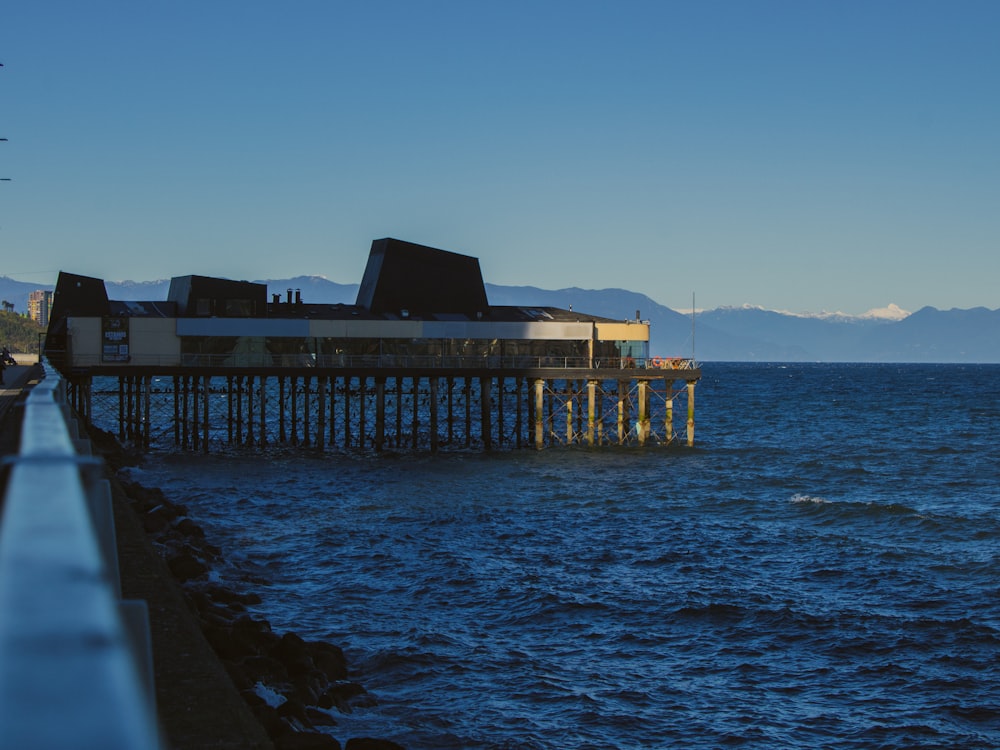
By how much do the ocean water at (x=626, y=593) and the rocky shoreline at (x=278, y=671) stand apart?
0.61 metres

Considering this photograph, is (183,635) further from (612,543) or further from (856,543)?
(856,543)

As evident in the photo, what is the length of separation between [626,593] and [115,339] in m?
36.3

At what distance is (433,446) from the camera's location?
2176 inches

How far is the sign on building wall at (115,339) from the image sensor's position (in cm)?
5353

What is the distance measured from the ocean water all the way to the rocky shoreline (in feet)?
2.01

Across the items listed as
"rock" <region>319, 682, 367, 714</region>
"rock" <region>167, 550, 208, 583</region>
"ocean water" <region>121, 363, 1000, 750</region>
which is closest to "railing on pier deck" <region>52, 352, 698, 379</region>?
"ocean water" <region>121, 363, 1000, 750</region>

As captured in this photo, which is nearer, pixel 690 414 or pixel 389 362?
pixel 389 362

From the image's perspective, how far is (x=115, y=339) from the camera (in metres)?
53.8

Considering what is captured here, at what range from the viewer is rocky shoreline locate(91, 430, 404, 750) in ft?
45.6

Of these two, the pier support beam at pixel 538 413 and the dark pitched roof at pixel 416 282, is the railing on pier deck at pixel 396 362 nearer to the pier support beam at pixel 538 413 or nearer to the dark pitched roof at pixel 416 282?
the pier support beam at pixel 538 413

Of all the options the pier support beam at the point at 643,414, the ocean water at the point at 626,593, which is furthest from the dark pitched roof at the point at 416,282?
the ocean water at the point at 626,593

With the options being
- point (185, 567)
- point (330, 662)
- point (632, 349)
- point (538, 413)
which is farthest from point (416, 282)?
point (330, 662)

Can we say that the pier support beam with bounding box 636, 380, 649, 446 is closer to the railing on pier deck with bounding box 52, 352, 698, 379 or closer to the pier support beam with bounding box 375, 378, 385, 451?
the railing on pier deck with bounding box 52, 352, 698, 379

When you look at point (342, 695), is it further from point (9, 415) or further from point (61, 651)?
point (9, 415)
